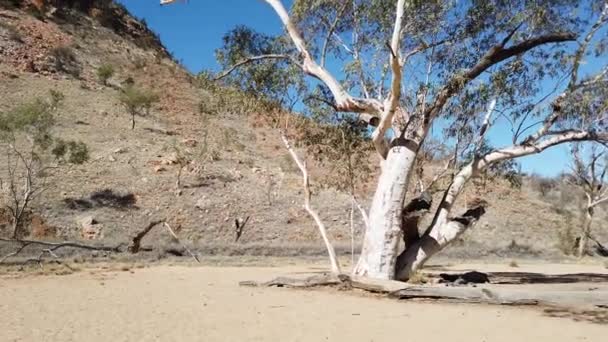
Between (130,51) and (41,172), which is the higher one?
(130,51)

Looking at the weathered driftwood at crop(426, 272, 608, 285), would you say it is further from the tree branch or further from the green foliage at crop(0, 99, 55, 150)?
the green foliage at crop(0, 99, 55, 150)

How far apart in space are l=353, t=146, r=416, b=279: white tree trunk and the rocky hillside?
479 cm

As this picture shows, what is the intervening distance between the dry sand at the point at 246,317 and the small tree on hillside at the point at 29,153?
12.4 m

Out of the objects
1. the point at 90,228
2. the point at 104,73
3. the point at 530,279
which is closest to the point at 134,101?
the point at 104,73

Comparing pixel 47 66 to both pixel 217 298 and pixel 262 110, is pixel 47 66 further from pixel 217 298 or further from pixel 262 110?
Result: pixel 217 298

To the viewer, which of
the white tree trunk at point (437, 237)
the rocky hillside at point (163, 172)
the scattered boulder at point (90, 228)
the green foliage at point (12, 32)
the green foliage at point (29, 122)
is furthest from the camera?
the green foliage at point (12, 32)

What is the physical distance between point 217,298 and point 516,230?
26424 mm

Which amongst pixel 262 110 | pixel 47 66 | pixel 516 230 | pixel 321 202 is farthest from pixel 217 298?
pixel 47 66

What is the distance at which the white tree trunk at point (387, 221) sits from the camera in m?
11.2

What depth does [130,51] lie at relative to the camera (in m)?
46.4

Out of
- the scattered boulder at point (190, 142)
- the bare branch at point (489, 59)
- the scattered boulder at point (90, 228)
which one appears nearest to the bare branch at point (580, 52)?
the bare branch at point (489, 59)

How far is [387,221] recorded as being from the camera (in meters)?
11.2

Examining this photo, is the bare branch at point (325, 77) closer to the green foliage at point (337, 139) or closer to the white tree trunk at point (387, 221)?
the white tree trunk at point (387, 221)

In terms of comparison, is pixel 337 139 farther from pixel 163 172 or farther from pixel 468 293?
pixel 163 172
